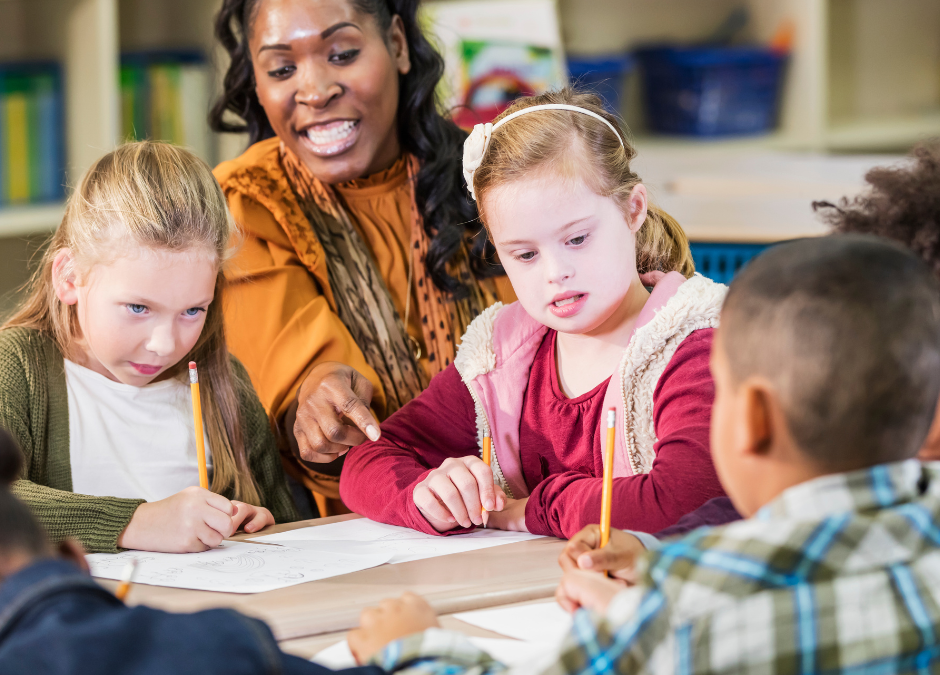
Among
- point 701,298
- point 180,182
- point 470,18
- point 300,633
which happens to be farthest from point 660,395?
point 470,18

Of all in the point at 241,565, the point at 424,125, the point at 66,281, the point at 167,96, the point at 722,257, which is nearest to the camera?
the point at 241,565

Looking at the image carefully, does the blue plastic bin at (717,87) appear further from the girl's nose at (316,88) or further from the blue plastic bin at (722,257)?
the girl's nose at (316,88)

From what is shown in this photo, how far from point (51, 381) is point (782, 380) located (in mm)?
897

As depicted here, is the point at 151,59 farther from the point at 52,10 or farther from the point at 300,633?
the point at 300,633

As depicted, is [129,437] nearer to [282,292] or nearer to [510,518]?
[282,292]

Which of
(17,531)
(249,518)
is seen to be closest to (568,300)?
(249,518)

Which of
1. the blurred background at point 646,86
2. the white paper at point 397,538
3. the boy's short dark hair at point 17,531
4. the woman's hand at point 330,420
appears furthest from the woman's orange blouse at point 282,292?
the boy's short dark hair at point 17,531

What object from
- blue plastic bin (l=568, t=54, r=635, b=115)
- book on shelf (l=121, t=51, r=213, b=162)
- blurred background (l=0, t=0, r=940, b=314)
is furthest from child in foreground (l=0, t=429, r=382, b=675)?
blue plastic bin (l=568, t=54, r=635, b=115)

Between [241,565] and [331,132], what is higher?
[331,132]

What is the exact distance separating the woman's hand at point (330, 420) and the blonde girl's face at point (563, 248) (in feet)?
0.90

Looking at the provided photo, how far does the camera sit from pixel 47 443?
46.9 inches

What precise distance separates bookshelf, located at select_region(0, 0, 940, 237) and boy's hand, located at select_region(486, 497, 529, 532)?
4.41 feet

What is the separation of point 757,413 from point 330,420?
0.75 meters

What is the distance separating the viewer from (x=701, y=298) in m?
1.12
